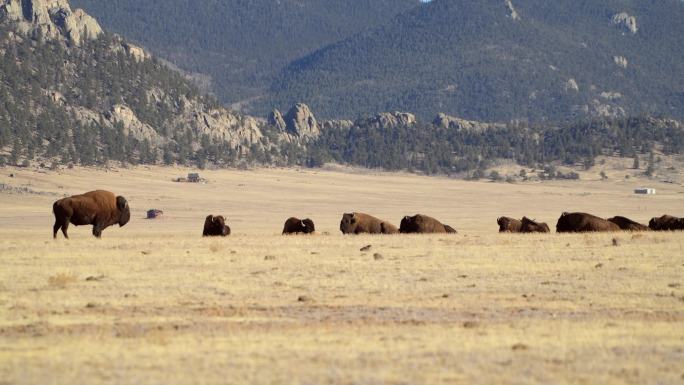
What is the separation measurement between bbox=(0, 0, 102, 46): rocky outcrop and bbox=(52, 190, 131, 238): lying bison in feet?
376

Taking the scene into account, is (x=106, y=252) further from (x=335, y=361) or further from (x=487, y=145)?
(x=487, y=145)

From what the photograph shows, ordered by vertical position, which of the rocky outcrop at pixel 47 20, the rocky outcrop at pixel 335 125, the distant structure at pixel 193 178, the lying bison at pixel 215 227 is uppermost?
the rocky outcrop at pixel 47 20

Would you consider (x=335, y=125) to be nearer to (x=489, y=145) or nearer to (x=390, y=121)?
(x=390, y=121)

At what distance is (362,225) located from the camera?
127 feet

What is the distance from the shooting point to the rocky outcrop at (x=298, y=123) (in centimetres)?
18812

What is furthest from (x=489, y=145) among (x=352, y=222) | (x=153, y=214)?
(x=352, y=222)

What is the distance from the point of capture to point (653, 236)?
32.9 metres

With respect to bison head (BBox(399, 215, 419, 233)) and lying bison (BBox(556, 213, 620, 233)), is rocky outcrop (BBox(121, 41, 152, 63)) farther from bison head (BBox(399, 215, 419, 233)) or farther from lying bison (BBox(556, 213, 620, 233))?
lying bison (BBox(556, 213, 620, 233))

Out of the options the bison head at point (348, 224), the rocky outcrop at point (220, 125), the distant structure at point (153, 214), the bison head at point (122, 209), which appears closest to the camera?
the bison head at point (122, 209)

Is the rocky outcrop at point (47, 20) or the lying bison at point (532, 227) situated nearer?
the lying bison at point (532, 227)

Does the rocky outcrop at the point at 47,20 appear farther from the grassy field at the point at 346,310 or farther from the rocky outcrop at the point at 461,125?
the grassy field at the point at 346,310

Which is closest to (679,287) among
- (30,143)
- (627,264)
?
(627,264)

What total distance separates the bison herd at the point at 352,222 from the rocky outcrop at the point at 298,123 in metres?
147

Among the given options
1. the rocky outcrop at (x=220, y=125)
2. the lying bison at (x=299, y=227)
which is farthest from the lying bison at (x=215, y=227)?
the rocky outcrop at (x=220, y=125)
